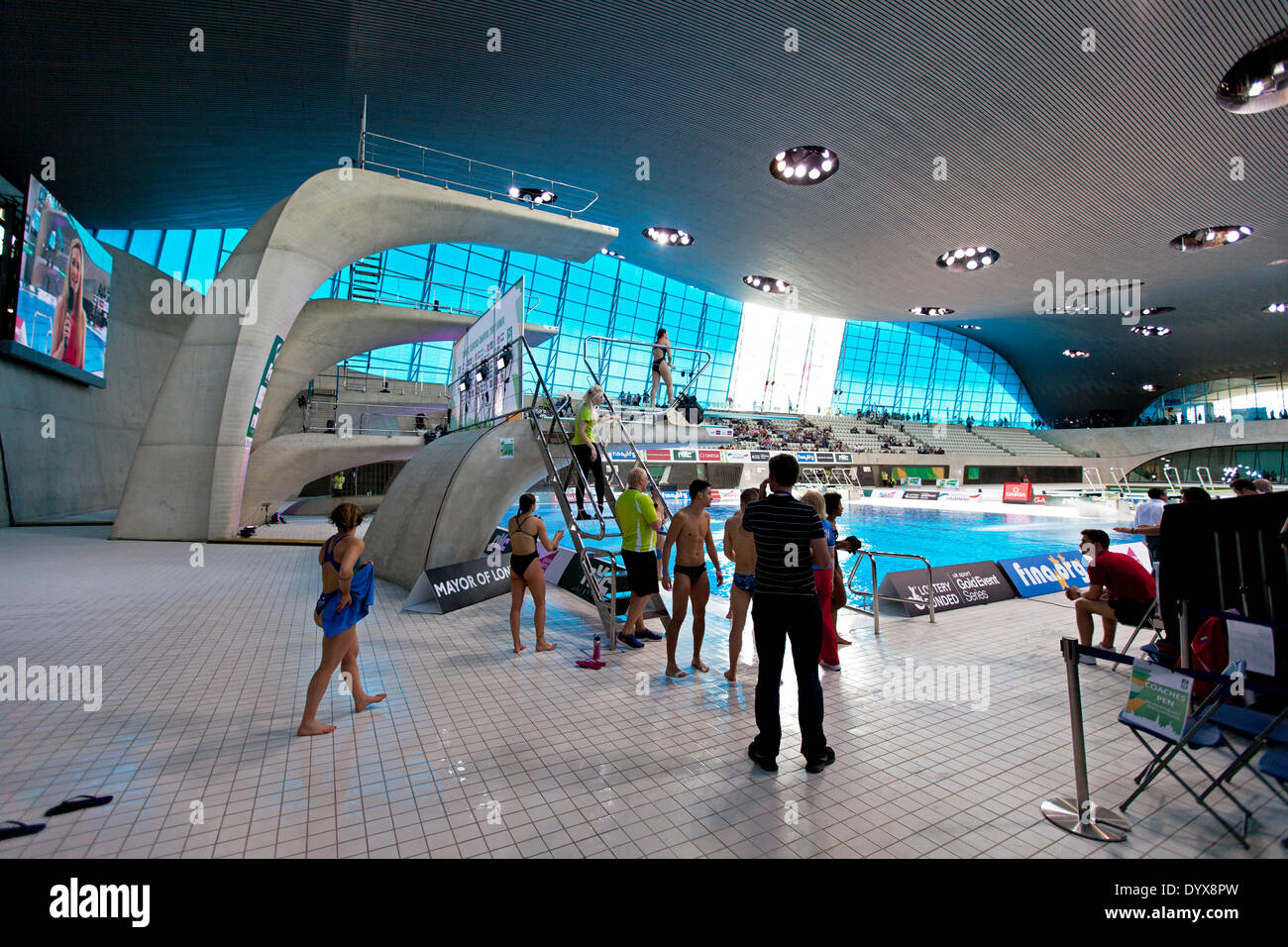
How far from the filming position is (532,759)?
341cm

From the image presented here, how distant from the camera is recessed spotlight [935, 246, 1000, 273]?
76.2 ft

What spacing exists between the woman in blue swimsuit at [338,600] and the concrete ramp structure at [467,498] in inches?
158

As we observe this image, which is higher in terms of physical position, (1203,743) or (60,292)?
(60,292)

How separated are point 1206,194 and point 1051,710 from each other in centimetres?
2233

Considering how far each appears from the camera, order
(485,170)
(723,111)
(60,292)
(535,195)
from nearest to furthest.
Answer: (60,292) < (723,111) < (485,170) < (535,195)

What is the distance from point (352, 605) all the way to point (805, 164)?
18.4 metres

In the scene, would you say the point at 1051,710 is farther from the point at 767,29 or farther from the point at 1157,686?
the point at 767,29

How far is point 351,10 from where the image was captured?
1114 cm

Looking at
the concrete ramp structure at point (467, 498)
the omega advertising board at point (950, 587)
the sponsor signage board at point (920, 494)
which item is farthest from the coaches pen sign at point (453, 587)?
the sponsor signage board at point (920, 494)

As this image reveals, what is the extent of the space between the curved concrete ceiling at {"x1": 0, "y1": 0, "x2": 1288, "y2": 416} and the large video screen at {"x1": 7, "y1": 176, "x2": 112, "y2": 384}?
207 cm

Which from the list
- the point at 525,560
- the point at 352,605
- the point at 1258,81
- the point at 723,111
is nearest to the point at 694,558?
the point at 525,560

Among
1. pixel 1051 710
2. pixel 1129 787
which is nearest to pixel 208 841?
pixel 1129 787

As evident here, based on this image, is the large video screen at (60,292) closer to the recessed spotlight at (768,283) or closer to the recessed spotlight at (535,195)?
the recessed spotlight at (535,195)

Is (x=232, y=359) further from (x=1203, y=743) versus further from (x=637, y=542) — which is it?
(x=1203, y=743)
